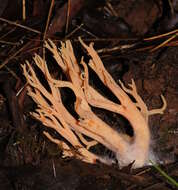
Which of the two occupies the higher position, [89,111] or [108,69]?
[108,69]

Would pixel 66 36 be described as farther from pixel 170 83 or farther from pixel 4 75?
pixel 170 83

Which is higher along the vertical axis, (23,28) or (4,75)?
(23,28)

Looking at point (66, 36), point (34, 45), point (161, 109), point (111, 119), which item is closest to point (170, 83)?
point (161, 109)

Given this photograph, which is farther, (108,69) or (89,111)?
(108,69)

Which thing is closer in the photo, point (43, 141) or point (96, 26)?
Result: point (43, 141)
